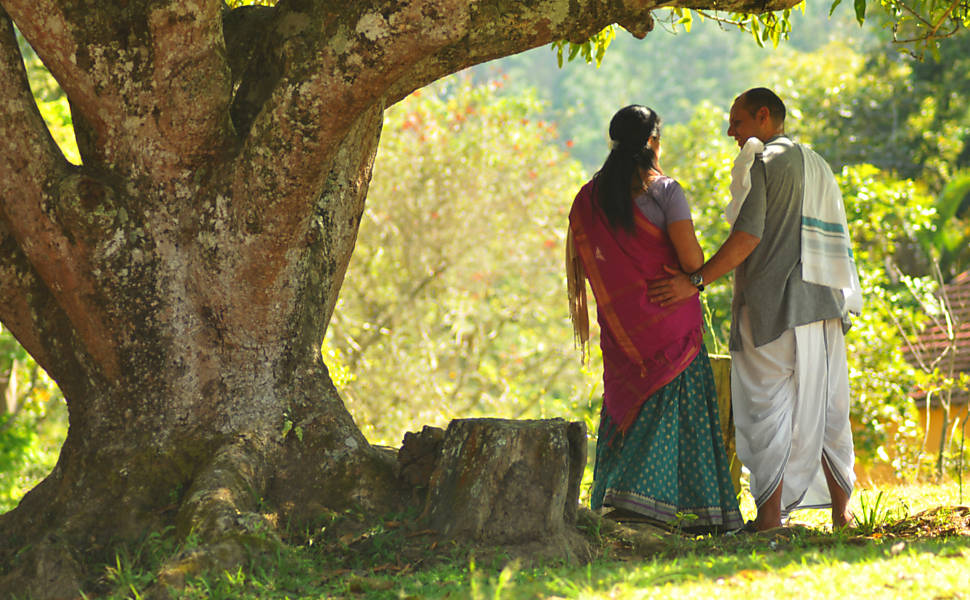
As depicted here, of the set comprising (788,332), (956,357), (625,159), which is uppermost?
(625,159)

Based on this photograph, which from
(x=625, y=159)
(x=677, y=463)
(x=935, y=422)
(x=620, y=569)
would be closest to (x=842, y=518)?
(x=677, y=463)

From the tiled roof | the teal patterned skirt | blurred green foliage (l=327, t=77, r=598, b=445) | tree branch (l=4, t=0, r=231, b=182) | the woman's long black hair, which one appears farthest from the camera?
the tiled roof

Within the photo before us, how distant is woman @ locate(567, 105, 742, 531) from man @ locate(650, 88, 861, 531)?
12cm

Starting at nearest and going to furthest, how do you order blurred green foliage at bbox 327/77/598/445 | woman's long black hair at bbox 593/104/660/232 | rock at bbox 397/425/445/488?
rock at bbox 397/425/445/488, woman's long black hair at bbox 593/104/660/232, blurred green foliage at bbox 327/77/598/445

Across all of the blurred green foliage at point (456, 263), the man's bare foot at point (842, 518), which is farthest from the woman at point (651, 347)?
the blurred green foliage at point (456, 263)

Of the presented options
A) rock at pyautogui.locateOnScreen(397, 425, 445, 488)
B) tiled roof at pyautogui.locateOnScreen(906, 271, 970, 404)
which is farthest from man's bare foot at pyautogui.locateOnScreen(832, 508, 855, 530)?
tiled roof at pyautogui.locateOnScreen(906, 271, 970, 404)

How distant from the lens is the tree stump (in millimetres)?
4090

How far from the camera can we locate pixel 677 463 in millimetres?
4871

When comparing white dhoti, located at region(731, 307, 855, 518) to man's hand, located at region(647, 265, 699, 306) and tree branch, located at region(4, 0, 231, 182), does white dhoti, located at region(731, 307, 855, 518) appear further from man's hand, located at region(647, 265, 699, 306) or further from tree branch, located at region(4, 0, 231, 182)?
tree branch, located at region(4, 0, 231, 182)

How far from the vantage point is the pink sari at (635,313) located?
4.89m

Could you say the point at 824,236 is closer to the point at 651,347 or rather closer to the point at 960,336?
the point at 651,347

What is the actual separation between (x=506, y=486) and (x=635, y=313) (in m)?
1.21

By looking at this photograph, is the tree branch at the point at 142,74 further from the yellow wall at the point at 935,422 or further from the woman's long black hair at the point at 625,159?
the yellow wall at the point at 935,422

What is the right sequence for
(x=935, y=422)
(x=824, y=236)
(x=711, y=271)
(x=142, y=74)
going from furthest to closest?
1. (x=935, y=422)
2. (x=824, y=236)
3. (x=711, y=271)
4. (x=142, y=74)
